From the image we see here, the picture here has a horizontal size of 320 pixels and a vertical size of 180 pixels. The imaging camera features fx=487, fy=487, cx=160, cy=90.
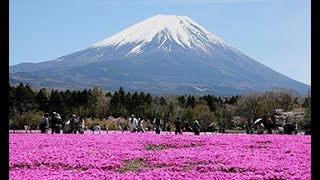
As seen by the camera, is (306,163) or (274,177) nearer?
Result: (274,177)

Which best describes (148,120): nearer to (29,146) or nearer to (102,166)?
(29,146)

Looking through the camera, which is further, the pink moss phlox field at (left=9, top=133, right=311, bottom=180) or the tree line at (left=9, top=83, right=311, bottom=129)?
the tree line at (left=9, top=83, right=311, bottom=129)

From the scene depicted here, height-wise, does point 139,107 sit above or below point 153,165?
below

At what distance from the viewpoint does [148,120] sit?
70.1 m

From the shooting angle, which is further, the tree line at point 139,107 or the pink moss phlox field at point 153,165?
the tree line at point 139,107

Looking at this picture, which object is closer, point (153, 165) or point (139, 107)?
point (153, 165)
